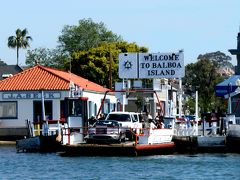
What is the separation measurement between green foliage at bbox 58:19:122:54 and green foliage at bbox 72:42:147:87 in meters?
19.4

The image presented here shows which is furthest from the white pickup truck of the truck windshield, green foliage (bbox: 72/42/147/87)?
green foliage (bbox: 72/42/147/87)

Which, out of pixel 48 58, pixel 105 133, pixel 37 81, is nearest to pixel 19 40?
pixel 48 58

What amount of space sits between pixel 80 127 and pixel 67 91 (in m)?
19.0

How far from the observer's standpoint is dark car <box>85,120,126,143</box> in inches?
1857

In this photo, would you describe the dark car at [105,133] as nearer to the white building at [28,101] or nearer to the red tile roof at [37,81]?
the white building at [28,101]

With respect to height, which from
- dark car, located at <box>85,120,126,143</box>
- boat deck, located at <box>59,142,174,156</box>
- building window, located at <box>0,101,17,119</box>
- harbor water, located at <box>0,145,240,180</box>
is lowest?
harbor water, located at <box>0,145,240,180</box>

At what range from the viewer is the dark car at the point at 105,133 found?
47.2 meters

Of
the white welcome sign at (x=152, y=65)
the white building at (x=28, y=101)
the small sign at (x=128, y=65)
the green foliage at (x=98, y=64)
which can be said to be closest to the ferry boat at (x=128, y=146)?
the white welcome sign at (x=152, y=65)

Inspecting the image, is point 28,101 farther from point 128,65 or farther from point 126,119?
point 126,119

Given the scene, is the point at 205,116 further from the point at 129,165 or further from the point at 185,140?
the point at 129,165

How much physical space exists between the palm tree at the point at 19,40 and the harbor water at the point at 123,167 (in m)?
76.0

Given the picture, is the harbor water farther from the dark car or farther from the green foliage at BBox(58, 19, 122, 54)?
the green foliage at BBox(58, 19, 122, 54)

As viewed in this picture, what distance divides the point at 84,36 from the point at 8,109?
55.7m

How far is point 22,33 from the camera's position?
12644 centimetres
